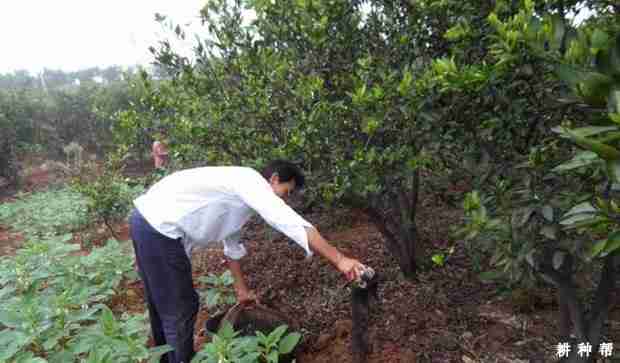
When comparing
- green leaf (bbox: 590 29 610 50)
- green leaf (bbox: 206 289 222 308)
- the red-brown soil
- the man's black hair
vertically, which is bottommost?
the red-brown soil

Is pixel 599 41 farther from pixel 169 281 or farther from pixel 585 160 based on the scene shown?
pixel 169 281

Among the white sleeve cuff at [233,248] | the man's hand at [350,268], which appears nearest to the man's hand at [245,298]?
the white sleeve cuff at [233,248]

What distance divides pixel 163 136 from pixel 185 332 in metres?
1.72

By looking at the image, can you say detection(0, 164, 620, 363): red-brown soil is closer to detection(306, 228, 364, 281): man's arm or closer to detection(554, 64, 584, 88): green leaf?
detection(306, 228, 364, 281): man's arm

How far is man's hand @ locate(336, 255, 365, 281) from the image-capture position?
6.40 ft

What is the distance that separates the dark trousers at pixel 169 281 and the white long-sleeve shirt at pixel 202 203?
0.07 m

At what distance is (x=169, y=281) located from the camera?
2.41 meters

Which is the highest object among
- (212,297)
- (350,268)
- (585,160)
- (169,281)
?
(585,160)

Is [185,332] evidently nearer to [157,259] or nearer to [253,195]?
[157,259]

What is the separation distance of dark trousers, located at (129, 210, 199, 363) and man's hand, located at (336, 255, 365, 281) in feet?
3.12

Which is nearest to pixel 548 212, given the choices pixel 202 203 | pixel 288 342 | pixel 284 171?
pixel 284 171

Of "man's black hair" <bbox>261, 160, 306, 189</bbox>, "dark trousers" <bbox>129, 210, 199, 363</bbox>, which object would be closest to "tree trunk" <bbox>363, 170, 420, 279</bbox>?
"man's black hair" <bbox>261, 160, 306, 189</bbox>

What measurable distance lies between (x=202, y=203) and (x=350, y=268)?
34.6 inches

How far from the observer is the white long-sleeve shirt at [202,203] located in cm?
221
